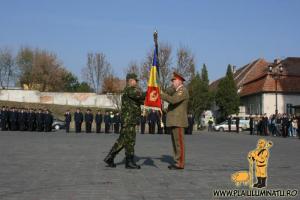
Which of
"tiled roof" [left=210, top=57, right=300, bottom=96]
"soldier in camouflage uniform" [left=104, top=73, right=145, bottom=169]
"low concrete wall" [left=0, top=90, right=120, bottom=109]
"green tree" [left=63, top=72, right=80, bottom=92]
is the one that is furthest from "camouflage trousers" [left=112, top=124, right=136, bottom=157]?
"green tree" [left=63, top=72, right=80, bottom=92]

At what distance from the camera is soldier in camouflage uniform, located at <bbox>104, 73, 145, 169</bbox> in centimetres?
1067

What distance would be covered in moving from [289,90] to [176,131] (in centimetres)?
5565

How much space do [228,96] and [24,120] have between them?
4138cm

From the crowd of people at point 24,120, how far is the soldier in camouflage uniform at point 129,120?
25.5 metres

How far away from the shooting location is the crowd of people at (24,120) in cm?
3491

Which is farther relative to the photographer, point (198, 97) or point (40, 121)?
point (198, 97)

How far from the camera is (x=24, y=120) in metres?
35.2

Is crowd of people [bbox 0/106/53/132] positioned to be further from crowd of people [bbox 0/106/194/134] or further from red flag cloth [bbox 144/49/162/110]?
red flag cloth [bbox 144/49/162/110]

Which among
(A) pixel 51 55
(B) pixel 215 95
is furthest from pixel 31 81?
(B) pixel 215 95

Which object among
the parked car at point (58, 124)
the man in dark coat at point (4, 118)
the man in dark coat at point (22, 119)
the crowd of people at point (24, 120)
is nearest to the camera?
the man in dark coat at point (4, 118)

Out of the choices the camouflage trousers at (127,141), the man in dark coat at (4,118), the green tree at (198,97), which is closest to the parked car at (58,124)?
the man in dark coat at (4,118)

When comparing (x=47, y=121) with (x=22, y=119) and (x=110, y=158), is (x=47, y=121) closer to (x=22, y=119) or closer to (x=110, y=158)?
(x=22, y=119)

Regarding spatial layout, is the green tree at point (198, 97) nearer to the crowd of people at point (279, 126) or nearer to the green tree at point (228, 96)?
the green tree at point (228, 96)

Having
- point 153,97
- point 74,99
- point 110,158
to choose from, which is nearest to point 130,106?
point 153,97
